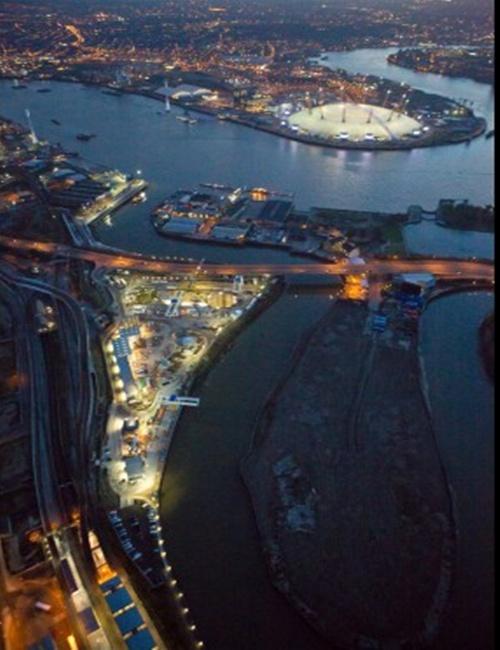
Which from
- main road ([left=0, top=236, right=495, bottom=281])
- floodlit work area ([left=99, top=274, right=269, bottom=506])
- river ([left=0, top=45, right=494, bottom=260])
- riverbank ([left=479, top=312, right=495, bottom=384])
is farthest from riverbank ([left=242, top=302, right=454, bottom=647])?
river ([left=0, top=45, right=494, bottom=260])

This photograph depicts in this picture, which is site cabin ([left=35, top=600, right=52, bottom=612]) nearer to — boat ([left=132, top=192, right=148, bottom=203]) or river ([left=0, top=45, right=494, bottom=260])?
river ([left=0, top=45, right=494, bottom=260])

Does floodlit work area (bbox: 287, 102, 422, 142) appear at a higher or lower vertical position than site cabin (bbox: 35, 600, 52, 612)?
higher

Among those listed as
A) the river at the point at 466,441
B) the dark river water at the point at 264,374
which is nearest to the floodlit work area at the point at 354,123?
the dark river water at the point at 264,374

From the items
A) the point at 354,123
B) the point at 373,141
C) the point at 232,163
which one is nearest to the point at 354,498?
the point at 232,163

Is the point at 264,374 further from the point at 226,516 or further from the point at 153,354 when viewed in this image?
the point at 226,516

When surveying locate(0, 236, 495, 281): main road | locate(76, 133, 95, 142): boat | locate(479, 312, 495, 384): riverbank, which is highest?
locate(76, 133, 95, 142): boat

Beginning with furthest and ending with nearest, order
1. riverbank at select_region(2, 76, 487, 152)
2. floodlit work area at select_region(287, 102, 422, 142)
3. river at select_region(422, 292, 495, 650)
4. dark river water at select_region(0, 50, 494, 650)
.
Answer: floodlit work area at select_region(287, 102, 422, 142) → riverbank at select_region(2, 76, 487, 152) → dark river water at select_region(0, 50, 494, 650) → river at select_region(422, 292, 495, 650)

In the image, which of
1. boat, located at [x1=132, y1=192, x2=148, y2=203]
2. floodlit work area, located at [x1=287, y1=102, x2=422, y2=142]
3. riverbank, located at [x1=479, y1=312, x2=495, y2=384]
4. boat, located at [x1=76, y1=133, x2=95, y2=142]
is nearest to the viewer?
riverbank, located at [x1=479, y1=312, x2=495, y2=384]
